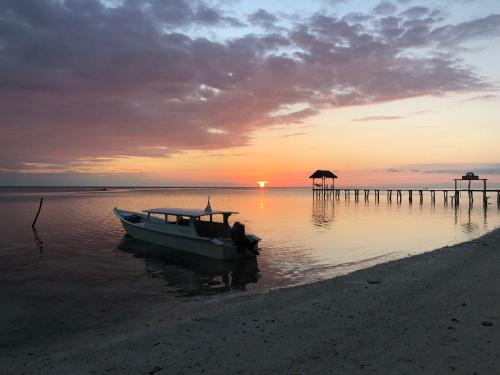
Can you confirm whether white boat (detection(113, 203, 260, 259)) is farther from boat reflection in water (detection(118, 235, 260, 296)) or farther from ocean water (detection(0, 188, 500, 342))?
ocean water (detection(0, 188, 500, 342))

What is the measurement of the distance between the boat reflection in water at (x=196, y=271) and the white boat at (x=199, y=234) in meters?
0.48

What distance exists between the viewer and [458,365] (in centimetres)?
604

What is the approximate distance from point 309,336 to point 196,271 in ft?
36.9

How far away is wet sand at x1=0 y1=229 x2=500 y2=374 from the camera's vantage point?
6445 millimetres

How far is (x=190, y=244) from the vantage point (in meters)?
21.9

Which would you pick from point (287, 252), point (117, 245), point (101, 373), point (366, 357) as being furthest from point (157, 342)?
point (117, 245)

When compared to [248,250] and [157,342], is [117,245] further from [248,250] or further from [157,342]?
[157,342]

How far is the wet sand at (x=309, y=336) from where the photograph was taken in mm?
6445

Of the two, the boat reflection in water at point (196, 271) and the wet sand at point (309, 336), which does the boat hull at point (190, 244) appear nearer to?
the boat reflection in water at point (196, 271)

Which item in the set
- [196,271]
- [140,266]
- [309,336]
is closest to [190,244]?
[140,266]

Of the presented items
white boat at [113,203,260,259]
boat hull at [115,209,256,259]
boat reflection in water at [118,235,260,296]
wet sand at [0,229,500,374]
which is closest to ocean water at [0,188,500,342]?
boat reflection in water at [118,235,260,296]

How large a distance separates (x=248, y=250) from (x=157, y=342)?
12.1 m

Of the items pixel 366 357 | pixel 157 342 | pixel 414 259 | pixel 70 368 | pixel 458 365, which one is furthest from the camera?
pixel 414 259

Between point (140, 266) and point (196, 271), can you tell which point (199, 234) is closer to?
point (140, 266)
